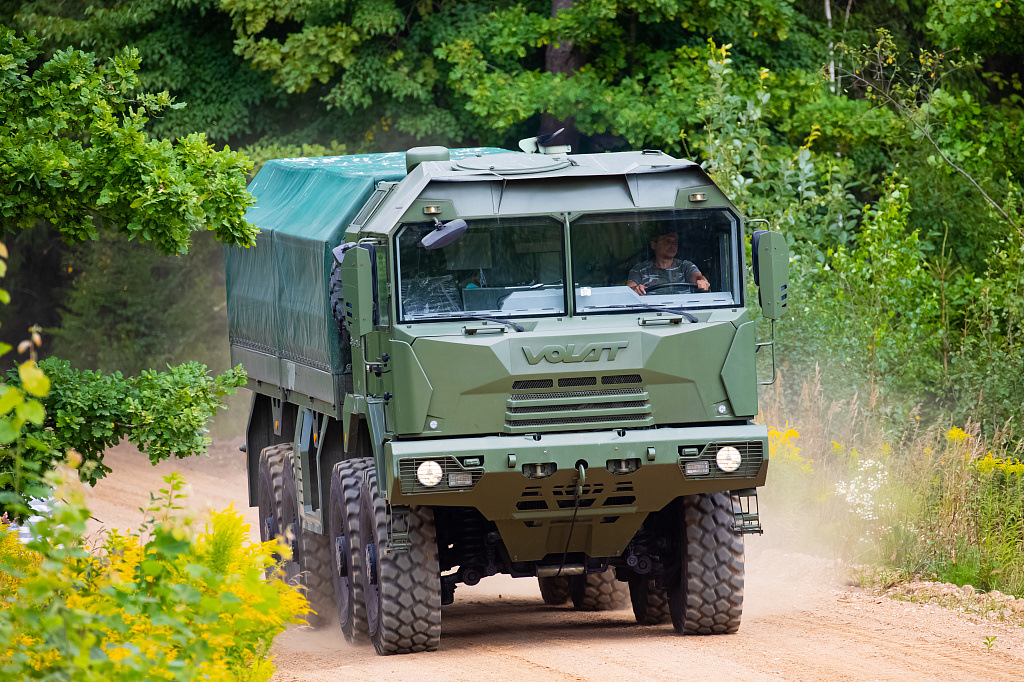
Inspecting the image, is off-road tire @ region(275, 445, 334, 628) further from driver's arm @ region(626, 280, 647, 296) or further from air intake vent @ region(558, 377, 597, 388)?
driver's arm @ region(626, 280, 647, 296)

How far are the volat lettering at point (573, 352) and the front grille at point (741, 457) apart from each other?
0.80 metres

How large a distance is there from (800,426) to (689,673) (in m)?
6.63

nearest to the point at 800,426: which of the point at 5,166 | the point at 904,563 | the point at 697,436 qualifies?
the point at 904,563

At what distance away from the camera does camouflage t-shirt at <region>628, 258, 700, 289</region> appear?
30.3 ft

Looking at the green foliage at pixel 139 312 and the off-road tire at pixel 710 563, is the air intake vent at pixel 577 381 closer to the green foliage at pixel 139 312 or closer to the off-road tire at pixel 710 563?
the off-road tire at pixel 710 563

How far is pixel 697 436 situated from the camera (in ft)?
29.0

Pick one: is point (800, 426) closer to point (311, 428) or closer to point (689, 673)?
point (311, 428)

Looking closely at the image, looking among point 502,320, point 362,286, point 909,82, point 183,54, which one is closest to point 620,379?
→ point 502,320

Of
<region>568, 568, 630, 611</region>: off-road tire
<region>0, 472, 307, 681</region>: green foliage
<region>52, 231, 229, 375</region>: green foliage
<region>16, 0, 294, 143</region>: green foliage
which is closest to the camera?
<region>0, 472, 307, 681</region>: green foliage

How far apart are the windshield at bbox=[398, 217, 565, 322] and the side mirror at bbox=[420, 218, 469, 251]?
0.08 m

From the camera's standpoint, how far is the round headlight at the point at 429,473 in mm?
8641

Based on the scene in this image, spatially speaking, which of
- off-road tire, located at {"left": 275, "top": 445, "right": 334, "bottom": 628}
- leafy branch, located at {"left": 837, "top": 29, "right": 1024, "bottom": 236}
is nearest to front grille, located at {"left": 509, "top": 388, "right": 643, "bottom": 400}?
off-road tire, located at {"left": 275, "top": 445, "right": 334, "bottom": 628}

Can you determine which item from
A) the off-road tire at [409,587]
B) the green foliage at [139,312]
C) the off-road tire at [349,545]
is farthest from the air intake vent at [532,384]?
the green foliage at [139,312]

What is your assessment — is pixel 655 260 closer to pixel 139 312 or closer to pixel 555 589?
pixel 555 589
